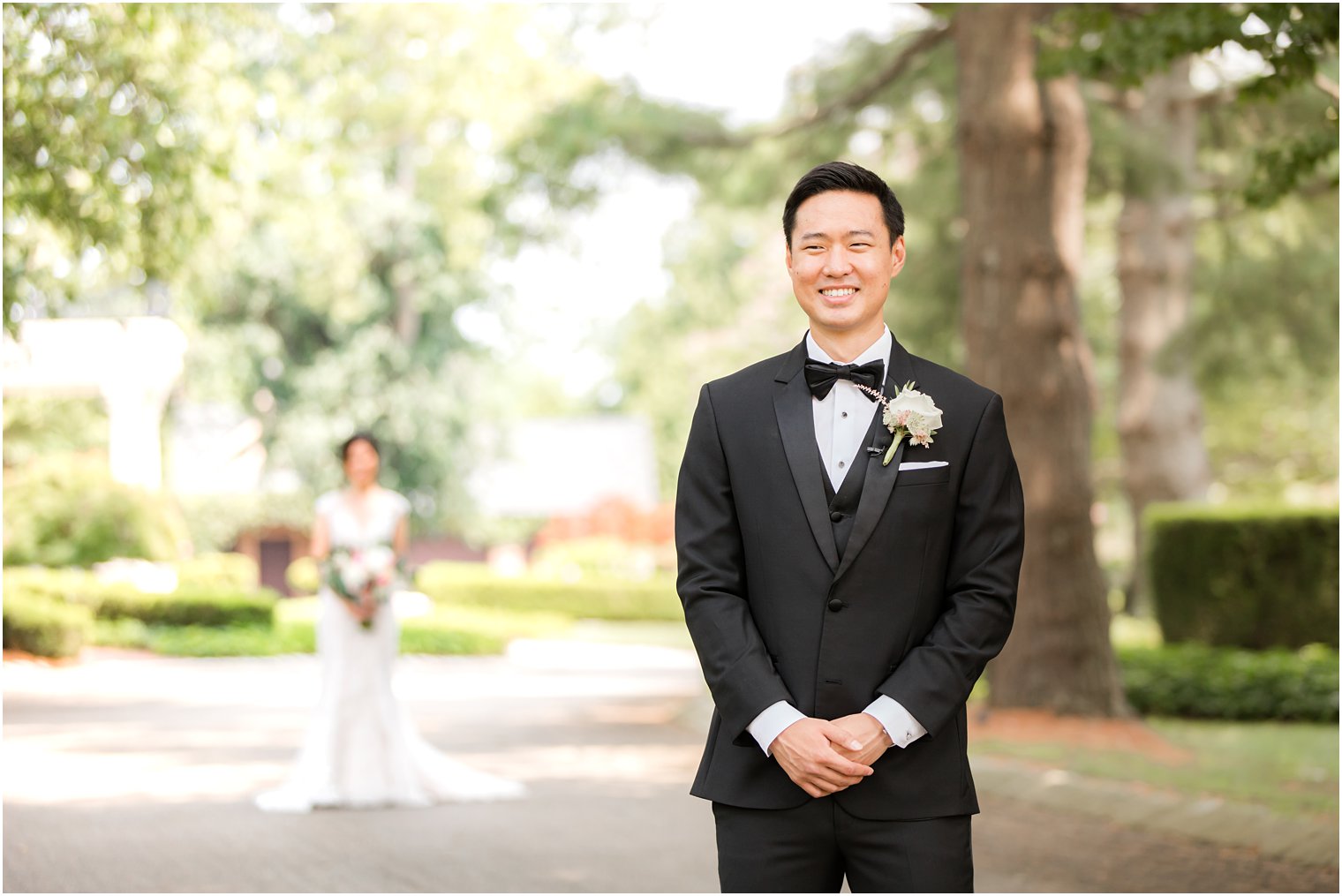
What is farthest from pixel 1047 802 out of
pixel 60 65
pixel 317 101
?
pixel 317 101

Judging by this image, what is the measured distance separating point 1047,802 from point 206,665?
1668 cm

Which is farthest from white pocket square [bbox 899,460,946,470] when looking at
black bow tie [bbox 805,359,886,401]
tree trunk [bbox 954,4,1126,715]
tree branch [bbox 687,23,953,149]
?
tree branch [bbox 687,23,953,149]

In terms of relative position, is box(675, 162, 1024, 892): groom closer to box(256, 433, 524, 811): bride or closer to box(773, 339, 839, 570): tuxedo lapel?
box(773, 339, 839, 570): tuxedo lapel

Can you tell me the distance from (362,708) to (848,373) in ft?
25.9

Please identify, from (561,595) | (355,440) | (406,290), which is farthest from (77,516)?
(355,440)

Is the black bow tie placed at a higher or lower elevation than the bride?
higher

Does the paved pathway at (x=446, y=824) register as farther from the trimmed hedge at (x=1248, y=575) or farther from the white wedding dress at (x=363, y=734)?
the trimmed hedge at (x=1248, y=575)

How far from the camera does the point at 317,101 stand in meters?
25.2

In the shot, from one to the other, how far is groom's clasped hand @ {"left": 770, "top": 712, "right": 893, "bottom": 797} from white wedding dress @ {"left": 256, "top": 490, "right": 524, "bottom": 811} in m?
7.36

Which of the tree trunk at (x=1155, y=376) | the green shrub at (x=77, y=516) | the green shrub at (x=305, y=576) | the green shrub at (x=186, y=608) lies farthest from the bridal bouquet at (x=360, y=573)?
the green shrub at (x=305, y=576)

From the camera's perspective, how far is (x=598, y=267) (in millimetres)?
33219

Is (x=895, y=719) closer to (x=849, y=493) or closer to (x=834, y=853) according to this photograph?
(x=834, y=853)

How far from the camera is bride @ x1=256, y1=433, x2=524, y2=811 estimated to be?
10273 millimetres

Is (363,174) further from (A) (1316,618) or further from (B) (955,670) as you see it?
(B) (955,670)
